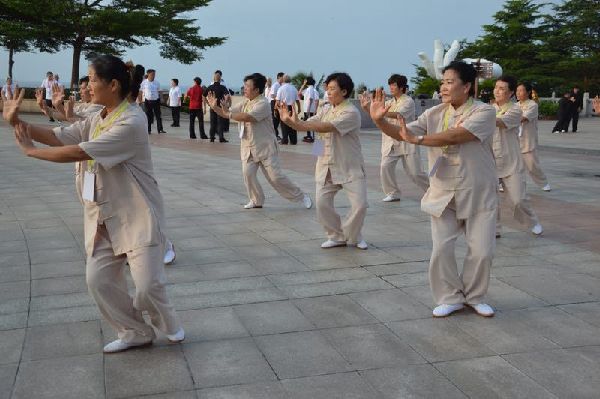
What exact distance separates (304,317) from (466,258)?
118 cm

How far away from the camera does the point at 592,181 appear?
40.0ft

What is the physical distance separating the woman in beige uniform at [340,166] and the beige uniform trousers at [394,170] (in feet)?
9.51

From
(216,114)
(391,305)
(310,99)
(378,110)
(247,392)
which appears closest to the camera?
(247,392)

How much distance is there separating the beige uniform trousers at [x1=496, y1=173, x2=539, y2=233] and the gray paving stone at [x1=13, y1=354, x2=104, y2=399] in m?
4.82

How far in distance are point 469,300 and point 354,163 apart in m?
2.31

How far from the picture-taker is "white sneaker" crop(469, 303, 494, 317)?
4859 mm

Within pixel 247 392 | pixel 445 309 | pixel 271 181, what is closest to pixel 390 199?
pixel 271 181

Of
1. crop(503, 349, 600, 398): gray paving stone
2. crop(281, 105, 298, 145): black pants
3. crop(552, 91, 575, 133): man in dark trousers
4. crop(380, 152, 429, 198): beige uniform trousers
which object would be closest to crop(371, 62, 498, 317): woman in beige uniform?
crop(503, 349, 600, 398): gray paving stone

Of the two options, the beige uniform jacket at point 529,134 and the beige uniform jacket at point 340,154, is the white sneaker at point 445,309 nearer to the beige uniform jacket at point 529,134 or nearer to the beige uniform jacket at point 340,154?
the beige uniform jacket at point 340,154

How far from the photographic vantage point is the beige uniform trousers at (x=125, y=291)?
159 inches

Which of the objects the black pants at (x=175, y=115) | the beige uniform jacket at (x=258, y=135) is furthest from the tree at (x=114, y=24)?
the beige uniform jacket at (x=258, y=135)

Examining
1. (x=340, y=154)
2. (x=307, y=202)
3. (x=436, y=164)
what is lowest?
(x=307, y=202)

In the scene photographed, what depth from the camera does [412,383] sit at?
3.80 m

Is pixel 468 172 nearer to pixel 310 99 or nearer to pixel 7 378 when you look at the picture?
pixel 7 378
